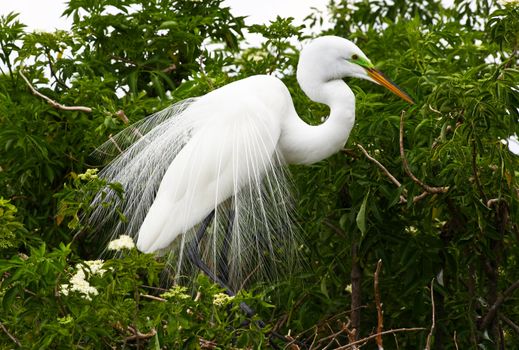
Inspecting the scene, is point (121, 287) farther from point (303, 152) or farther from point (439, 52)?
point (439, 52)

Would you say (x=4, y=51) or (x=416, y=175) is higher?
(x=4, y=51)

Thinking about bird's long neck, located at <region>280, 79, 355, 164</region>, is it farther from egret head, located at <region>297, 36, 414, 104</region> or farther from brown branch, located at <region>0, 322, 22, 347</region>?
brown branch, located at <region>0, 322, 22, 347</region>

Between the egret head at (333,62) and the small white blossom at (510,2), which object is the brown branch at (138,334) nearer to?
the small white blossom at (510,2)

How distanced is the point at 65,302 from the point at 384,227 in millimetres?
1434

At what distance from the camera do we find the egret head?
4.46 meters

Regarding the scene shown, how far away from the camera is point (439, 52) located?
4.57 m

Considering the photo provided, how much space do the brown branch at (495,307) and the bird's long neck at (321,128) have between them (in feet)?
2.54

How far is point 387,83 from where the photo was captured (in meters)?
4.36

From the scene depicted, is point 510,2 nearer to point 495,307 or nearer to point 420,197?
point 420,197

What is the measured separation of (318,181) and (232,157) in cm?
33

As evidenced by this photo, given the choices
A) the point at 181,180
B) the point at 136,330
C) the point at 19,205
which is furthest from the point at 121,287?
the point at 19,205

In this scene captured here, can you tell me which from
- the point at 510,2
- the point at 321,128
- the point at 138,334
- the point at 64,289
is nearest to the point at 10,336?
the point at 64,289

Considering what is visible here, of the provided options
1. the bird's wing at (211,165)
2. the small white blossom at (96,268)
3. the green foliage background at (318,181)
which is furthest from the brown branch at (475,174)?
the small white blossom at (96,268)

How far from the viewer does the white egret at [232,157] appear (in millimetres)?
4324
